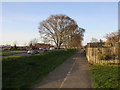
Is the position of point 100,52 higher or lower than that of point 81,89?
higher

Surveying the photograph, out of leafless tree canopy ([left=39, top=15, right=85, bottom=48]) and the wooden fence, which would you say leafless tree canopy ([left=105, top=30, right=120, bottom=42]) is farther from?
the wooden fence

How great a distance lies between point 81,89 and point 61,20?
30974mm

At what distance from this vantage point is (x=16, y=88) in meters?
5.97

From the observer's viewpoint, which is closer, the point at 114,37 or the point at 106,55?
the point at 106,55

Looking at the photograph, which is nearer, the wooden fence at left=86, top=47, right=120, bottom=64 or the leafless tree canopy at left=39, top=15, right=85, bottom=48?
the wooden fence at left=86, top=47, right=120, bottom=64

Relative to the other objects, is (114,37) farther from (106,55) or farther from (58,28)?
(106,55)

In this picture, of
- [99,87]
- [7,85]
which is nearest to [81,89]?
[99,87]

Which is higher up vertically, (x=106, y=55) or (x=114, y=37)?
(x=114, y=37)

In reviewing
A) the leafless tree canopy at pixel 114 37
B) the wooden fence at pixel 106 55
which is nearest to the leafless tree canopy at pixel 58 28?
the leafless tree canopy at pixel 114 37

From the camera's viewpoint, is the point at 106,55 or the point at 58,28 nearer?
the point at 106,55

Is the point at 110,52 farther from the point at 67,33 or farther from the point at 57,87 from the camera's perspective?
the point at 67,33

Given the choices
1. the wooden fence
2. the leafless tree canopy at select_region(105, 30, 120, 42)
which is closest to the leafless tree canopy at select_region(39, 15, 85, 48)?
the leafless tree canopy at select_region(105, 30, 120, 42)

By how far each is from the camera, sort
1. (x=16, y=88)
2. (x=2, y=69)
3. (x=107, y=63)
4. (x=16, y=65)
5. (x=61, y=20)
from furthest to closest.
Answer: (x=61, y=20)
(x=107, y=63)
(x=16, y=65)
(x=2, y=69)
(x=16, y=88)

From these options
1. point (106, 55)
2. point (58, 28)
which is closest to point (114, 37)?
point (58, 28)
